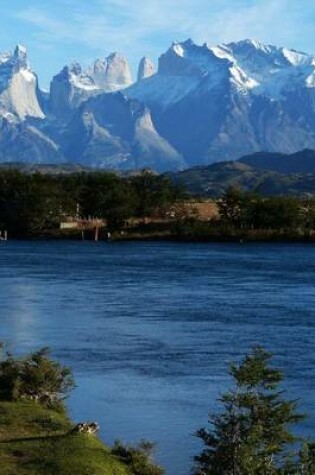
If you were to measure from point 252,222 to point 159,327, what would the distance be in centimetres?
11604

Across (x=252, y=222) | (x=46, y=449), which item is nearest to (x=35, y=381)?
(x=46, y=449)

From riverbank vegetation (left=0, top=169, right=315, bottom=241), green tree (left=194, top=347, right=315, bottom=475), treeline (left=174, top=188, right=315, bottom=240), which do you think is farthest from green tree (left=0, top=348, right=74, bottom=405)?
riverbank vegetation (left=0, top=169, right=315, bottom=241)

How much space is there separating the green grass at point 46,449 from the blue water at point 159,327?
2823 mm

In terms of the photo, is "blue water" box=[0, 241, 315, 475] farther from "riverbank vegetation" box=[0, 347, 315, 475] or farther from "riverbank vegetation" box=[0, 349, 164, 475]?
"riverbank vegetation" box=[0, 347, 315, 475]

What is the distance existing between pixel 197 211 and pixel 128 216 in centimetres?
1560

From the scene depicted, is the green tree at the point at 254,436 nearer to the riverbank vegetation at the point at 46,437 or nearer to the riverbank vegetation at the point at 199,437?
the riverbank vegetation at the point at 199,437

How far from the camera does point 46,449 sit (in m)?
26.5

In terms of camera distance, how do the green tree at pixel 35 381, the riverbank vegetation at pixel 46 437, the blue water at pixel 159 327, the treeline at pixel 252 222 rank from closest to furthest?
1. the riverbank vegetation at pixel 46 437
2. the green tree at pixel 35 381
3. the blue water at pixel 159 327
4. the treeline at pixel 252 222

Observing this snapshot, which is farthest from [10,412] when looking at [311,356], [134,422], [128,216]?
[128,216]

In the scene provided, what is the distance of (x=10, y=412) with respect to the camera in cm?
3084

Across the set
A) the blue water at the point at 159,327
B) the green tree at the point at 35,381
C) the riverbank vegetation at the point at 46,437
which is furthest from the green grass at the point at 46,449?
the blue water at the point at 159,327

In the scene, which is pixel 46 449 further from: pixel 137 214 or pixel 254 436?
pixel 137 214

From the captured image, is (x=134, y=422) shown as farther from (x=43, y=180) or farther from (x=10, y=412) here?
(x=43, y=180)

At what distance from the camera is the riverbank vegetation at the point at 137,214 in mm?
169875
